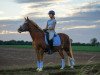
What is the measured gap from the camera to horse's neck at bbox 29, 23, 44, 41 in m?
15.9

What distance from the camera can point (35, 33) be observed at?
52.3 ft

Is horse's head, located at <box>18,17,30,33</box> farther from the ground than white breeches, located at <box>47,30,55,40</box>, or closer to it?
farther from the ground

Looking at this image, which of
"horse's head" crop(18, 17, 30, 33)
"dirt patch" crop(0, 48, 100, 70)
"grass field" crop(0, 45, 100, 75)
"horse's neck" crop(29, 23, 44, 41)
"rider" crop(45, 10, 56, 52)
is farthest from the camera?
"dirt patch" crop(0, 48, 100, 70)

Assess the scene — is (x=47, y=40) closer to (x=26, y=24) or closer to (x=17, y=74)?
(x=26, y=24)

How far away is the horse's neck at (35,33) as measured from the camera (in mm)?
15852

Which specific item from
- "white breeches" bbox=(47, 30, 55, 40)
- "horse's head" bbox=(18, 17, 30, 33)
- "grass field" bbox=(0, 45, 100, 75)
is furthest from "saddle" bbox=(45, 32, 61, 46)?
"grass field" bbox=(0, 45, 100, 75)

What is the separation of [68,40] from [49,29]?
1813 mm

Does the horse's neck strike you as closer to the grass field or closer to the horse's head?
the horse's head

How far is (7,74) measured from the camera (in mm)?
14008

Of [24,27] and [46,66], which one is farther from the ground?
[24,27]

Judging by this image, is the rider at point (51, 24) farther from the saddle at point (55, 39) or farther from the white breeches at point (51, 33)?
the saddle at point (55, 39)

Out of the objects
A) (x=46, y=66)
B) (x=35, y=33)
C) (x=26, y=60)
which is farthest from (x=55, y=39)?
(x=26, y=60)

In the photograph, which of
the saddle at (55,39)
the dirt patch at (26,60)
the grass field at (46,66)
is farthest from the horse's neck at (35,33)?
the dirt patch at (26,60)

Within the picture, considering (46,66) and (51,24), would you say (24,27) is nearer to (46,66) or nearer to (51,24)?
(51,24)
